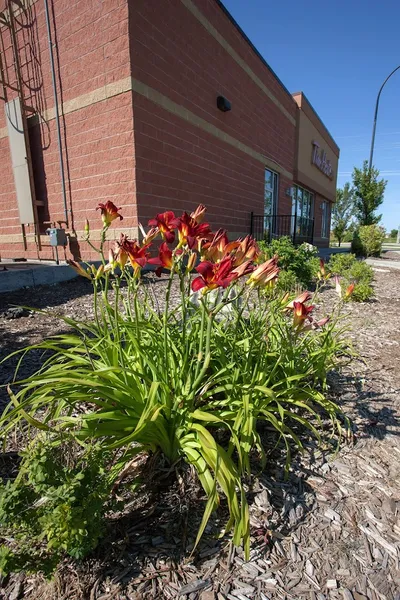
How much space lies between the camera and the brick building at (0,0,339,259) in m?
5.47

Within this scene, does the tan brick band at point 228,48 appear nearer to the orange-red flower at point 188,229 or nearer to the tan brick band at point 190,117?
the tan brick band at point 190,117

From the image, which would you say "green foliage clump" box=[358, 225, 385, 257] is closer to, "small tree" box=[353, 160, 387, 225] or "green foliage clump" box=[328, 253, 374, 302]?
"small tree" box=[353, 160, 387, 225]

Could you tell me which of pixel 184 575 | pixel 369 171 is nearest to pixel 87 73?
pixel 184 575

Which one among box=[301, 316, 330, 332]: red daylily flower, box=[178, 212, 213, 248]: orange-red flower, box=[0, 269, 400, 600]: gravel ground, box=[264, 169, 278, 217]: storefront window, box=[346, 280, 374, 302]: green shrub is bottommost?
box=[0, 269, 400, 600]: gravel ground

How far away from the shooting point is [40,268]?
4.99 meters

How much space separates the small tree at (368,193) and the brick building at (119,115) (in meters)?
9.77

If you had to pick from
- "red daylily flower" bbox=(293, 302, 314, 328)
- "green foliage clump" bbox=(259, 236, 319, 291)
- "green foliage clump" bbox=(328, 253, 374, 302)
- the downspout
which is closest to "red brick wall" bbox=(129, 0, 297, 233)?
the downspout

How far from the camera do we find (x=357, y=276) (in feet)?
18.3

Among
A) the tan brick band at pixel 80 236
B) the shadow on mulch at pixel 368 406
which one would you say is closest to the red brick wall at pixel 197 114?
the tan brick band at pixel 80 236

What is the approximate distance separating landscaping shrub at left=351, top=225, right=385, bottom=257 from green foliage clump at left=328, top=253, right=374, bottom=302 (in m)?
7.43

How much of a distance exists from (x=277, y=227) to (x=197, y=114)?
612 cm

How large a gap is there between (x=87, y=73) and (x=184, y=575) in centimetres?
707

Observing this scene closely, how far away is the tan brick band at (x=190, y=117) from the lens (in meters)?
5.49

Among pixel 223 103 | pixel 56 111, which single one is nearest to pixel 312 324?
pixel 56 111
